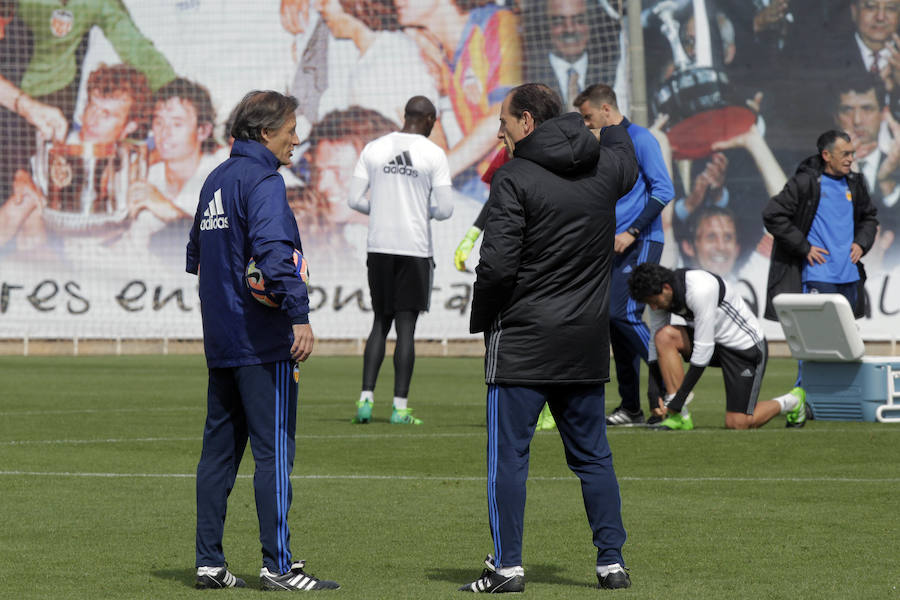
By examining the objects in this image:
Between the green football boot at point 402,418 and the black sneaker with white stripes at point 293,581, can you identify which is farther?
the green football boot at point 402,418

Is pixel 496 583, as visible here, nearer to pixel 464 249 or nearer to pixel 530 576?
pixel 530 576

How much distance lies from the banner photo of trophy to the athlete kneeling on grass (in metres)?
15.1

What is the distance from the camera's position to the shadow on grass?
213 inches

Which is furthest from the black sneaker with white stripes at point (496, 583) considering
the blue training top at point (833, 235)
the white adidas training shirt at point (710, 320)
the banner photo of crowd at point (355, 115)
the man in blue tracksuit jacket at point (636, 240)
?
the banner photo of crowd at point (355, 115)

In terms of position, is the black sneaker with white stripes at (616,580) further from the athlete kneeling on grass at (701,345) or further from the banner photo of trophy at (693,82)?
the banner photo of trophy at (693,82)

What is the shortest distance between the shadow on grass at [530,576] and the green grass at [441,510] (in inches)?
0.7

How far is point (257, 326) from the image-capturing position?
5270 mm

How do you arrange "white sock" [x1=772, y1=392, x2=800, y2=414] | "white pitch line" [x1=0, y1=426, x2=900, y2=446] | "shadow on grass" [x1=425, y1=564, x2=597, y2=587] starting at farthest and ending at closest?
"white sock" [x1=772, y1=392, x2=800, y2=414]
"white pitch line" [x1=0, y1=426, x2=900, y2=446]
"shadow on grass" [x1=425, y1=564, x2=597, y2=587]

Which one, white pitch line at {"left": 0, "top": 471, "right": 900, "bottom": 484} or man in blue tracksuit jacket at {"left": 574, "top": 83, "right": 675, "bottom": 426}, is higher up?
man in blue tracksuit jacket at {"left": 574, "top": 83, "right": 675, "bottom": 426}

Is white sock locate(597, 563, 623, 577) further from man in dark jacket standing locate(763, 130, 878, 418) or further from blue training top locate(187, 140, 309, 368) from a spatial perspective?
man in dark jacket standing locate(763, 130, 878, 418)

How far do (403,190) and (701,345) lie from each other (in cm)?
242

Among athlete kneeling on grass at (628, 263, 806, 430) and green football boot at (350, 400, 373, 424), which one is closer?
athlete kneeling on grass at (628, 263, 806, 430)

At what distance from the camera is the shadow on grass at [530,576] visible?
5402 mm

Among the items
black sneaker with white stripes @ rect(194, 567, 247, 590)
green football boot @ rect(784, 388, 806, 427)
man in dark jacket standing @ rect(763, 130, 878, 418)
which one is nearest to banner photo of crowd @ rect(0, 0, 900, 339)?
man in dark jacket standing @ rect(763, 130, 878, 418)
